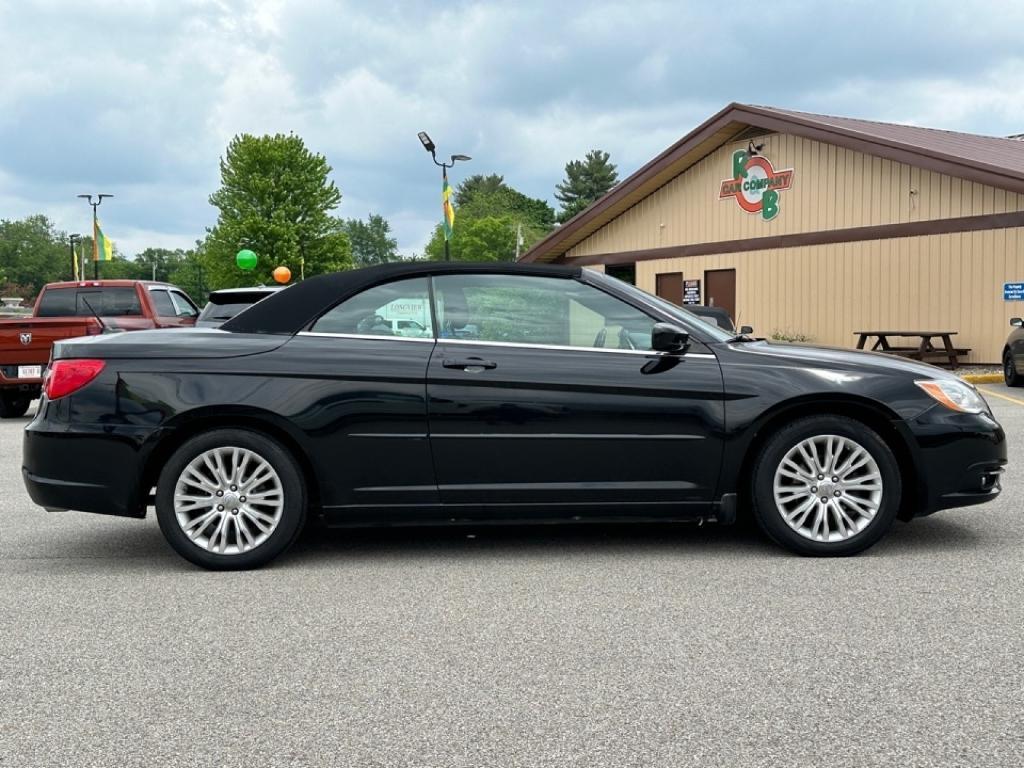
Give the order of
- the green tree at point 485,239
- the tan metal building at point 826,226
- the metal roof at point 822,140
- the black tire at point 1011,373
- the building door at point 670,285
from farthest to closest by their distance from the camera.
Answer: the green tree at point 485,239 → the building door at point 670,285 → the tan metal building at point 826,226 → the metal roof at point 822,140 → the black tire at point 1011,373

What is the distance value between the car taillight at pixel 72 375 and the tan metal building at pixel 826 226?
1751cm

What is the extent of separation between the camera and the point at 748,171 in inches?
1014

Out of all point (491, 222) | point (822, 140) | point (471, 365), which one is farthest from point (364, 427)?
point (491, 222)

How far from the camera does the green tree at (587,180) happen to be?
104312 mm

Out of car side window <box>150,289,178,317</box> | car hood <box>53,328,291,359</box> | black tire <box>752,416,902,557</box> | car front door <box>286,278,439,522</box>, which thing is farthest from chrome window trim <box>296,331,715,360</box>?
car side window <box>150,289,178,317</box>

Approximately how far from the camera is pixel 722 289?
88.2 feet

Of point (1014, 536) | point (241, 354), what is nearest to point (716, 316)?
point (1014, 536)

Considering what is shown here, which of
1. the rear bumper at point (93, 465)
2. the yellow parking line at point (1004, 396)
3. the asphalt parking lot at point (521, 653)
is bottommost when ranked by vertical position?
the asphalt parking lot at point (521, 653)

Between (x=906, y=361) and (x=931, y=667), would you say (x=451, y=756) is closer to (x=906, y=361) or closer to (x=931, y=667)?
(x=931, y=667)

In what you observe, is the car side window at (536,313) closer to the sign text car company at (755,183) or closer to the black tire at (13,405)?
the black tire at (13,405)

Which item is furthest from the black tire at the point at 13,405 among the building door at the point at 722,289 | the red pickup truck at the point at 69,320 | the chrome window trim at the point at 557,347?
the building door at the point at 722,289

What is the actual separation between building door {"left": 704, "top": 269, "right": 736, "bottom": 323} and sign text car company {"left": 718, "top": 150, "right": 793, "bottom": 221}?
1773 mm

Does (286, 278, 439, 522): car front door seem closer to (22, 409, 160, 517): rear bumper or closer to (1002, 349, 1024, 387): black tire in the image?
(22, 409, 160, 517): rear bumper

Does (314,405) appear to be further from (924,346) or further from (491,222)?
(491,222)
